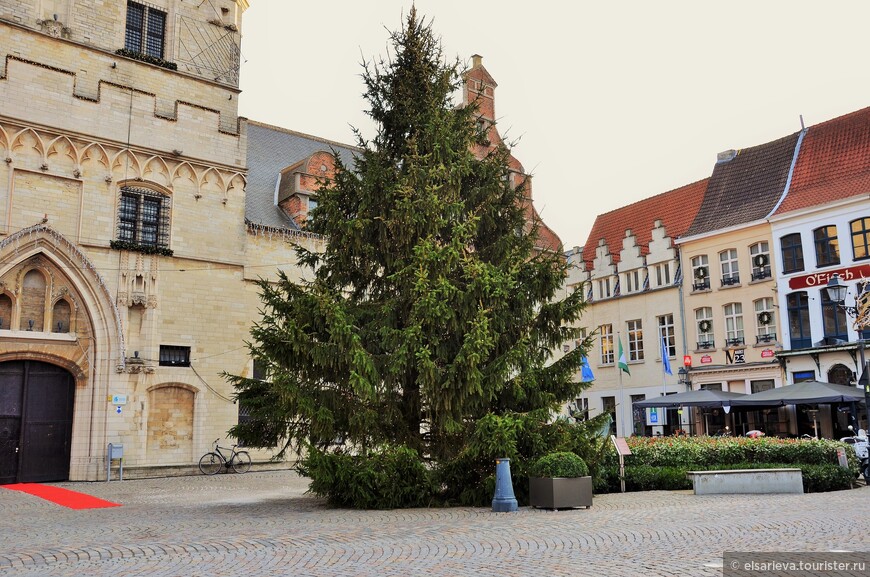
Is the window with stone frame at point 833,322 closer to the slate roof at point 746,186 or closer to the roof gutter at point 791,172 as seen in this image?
the roof gutter at point 791,172

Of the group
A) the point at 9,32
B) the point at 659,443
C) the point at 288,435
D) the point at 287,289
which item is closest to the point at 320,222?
the point at 287,289

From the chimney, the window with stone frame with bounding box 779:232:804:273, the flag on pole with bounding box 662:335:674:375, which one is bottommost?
the flag on pole with bounding box 662:335:674:375

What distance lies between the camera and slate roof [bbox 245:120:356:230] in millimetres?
28797

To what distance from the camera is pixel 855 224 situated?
30.2m

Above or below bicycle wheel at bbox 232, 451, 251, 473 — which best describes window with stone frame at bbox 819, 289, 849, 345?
above

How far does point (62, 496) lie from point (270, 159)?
1786 cm

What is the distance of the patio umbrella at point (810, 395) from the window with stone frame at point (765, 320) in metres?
7.39

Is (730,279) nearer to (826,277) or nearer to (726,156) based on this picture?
(826,277)

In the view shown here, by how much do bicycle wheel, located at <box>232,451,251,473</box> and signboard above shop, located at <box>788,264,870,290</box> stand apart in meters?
23.1

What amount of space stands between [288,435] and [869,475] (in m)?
13.6

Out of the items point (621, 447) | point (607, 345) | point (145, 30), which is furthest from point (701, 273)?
point (145, 30)

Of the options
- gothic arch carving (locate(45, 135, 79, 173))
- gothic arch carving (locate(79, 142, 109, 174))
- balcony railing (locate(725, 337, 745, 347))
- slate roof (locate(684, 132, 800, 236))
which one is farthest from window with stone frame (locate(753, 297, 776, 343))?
gothic arch carving (locate(45, 135, 79, 173))

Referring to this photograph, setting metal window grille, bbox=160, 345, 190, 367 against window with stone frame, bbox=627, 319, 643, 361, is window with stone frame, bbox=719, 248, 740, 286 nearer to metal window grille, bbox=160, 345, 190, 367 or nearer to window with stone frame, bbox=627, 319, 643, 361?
window with stone frame, bbox=627, 319, 643, 361

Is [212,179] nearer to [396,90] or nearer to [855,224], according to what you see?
[396,90]
